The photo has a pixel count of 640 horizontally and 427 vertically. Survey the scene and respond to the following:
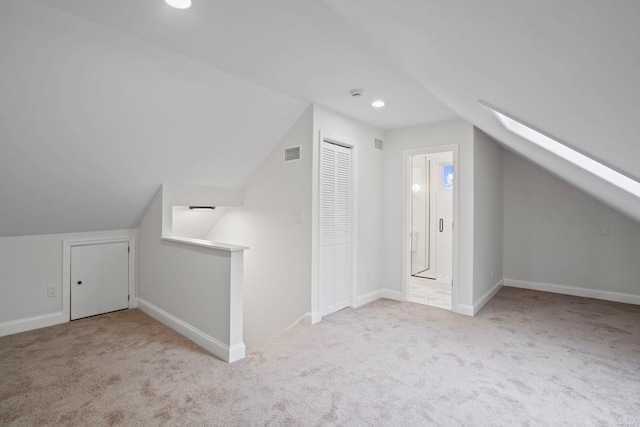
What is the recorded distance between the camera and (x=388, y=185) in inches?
187

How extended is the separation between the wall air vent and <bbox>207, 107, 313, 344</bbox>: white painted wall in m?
0.05

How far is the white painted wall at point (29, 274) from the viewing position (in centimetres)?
339

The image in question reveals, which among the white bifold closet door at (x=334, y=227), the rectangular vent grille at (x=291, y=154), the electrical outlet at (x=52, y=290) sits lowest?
the electrical outlet at (x=52, y=290)

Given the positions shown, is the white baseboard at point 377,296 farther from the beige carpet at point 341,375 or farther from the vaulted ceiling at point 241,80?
the vaulted ceiling at point 241,80

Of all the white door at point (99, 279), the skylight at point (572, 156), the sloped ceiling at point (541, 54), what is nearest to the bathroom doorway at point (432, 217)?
the skylight at point (572, 156)

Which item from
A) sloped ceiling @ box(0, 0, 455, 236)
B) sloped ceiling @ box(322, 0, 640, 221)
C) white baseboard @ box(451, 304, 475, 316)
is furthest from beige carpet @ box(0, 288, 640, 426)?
sloped ceiling @ box(322, 0, 640, 221)

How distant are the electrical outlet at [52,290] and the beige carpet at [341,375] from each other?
1.19 ft

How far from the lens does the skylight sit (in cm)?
234

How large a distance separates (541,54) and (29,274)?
4695mm

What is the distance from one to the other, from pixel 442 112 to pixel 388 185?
4.16 ft

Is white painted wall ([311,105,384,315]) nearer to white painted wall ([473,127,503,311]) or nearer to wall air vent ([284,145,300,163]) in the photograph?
wall air vent ([284,145,300,163])

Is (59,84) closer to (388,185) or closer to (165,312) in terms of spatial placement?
(165,312)

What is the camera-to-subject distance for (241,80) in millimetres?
3068

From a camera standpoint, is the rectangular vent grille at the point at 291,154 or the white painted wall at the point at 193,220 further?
the white painted wall at the point at 193,220
